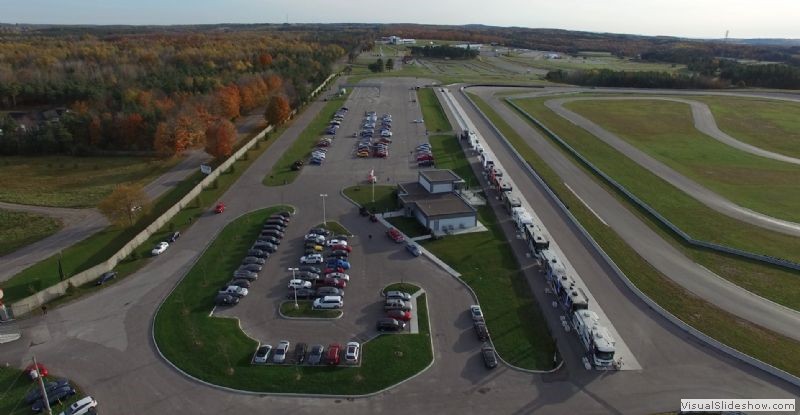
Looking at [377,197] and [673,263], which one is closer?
[673,263]

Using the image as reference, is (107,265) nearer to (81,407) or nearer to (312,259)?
(312,259)

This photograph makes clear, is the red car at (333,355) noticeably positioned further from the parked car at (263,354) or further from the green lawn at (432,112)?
the green lawn at (432,112)

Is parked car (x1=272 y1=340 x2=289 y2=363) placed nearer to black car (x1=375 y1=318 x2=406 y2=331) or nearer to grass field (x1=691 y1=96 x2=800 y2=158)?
Result: black car (x1=375 y1=318 x2=406 y2=331)

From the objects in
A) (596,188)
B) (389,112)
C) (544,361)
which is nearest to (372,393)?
(544,361)

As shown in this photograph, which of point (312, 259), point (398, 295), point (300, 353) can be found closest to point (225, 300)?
point (312, 259)

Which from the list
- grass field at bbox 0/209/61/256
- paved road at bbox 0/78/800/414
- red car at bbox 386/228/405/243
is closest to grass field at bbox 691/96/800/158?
paved road at bbox 0/78/800/414

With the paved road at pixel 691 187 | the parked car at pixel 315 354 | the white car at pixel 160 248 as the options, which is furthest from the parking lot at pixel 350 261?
the paved road at pixel 691 187
